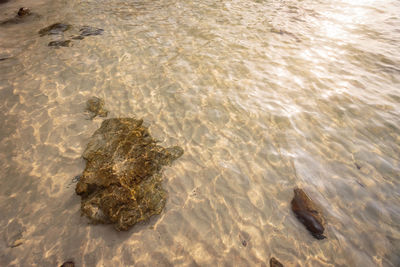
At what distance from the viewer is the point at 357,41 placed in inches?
275

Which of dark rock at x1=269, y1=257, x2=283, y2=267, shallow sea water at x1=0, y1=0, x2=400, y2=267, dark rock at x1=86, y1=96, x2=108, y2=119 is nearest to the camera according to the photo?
dark rock at x1=269, y1=257, x2=283, y2=267

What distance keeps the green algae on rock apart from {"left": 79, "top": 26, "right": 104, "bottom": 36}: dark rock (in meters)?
5.38

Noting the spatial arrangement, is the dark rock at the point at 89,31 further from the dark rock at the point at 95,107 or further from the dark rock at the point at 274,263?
the dark rock at the point at 274,263

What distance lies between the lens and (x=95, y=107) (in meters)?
4.22

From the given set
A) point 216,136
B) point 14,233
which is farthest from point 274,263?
point 14,233

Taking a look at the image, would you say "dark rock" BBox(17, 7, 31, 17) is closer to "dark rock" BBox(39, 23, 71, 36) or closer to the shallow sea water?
the shallow sea water

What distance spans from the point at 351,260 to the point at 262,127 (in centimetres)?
247

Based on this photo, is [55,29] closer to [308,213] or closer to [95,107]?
[95,107]

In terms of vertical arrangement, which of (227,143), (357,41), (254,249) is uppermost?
(357,41)

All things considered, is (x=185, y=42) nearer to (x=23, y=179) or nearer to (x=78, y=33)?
(x=78, y=33)

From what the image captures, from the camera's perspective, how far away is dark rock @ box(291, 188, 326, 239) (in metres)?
2.70

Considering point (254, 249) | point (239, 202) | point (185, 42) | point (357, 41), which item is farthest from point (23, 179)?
point (357, 41)

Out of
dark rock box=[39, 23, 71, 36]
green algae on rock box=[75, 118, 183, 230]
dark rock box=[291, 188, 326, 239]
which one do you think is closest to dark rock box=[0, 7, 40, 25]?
dark rock box=[39, 23, 71, 36]

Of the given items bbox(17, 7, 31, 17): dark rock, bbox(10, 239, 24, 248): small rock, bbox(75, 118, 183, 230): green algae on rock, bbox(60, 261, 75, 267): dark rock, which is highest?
bbox(17, 7, 31, 17): dark rock
